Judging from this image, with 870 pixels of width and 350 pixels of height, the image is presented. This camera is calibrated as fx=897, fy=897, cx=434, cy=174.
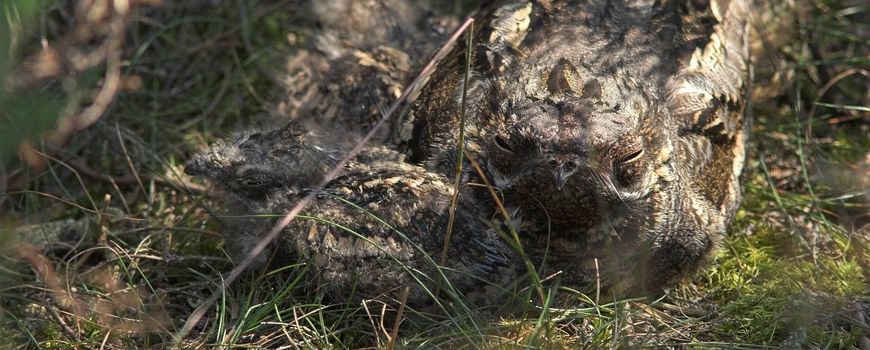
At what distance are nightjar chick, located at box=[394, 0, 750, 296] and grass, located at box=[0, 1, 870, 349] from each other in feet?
0.65

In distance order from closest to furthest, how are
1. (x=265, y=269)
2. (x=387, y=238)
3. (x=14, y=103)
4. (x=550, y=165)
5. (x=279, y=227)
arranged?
(x=14, y=103), (x=279, y=227), (x=550, y=165), (x=387, y=238), (x=265, y=269)

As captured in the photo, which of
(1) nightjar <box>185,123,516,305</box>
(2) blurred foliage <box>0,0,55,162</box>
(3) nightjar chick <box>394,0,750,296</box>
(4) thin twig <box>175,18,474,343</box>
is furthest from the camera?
(1) nightjar <box>185,123,516,305</box>

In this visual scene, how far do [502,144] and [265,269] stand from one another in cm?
102

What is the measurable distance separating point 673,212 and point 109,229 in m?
2.27

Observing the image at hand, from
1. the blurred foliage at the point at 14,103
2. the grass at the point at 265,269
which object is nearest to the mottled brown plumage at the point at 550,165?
the grass at the point at 265,269

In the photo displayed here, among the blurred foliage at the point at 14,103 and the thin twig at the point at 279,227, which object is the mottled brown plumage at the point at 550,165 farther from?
the blurred foliage at the point at 14,103

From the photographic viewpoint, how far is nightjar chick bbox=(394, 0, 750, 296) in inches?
112

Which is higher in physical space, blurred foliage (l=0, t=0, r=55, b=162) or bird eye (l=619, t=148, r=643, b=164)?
blurred foliage (l=0, t=0, r=55, b=162)

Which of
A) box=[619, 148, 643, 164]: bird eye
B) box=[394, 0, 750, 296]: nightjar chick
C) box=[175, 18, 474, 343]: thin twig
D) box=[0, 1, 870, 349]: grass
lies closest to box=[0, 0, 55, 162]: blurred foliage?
box=[0, 1, 870, 349]: grass

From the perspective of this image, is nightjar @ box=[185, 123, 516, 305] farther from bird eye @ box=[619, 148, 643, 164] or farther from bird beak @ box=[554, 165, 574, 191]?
bird eye @ box=[619, 148, 643, 164]

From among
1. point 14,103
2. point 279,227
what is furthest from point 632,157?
point 14,103

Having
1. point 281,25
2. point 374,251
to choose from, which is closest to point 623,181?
point 374,251

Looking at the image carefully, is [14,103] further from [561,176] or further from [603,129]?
[603,129]

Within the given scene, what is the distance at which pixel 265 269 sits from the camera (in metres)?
3.28
